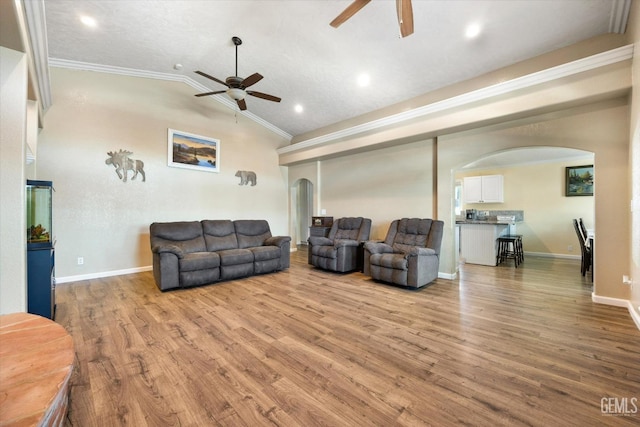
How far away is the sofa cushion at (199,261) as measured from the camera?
12.4 feet

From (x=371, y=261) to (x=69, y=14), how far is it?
17.5 feet

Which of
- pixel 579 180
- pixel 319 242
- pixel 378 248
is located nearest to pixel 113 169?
pixel 319 242

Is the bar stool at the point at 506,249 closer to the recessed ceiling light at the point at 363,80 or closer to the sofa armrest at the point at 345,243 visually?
the sofa armrest at the point at 345,243

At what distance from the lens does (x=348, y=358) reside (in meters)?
2.03

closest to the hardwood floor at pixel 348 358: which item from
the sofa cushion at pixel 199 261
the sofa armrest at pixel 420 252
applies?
the sofa cushion at pixel 199 261

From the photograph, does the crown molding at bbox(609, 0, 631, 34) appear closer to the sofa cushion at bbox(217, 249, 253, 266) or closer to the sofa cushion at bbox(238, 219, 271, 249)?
the sofa cushion at bbox(217, 249, 253, 266)

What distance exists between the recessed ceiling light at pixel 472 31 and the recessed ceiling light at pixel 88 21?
4.85 meters

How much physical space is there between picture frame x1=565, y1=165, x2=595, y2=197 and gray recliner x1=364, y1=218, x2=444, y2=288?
463 centimetres

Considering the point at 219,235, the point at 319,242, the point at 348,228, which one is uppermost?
the point at 348,228

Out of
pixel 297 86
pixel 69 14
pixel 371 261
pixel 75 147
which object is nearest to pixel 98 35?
pixel 69 14

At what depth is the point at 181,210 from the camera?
540 centimetres

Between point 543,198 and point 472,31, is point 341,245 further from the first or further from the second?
point 543,198

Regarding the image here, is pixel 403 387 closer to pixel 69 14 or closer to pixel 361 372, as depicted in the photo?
pixel 361 372

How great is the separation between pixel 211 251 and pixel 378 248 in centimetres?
291
